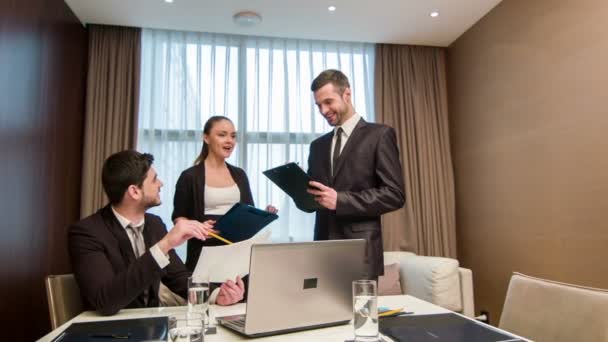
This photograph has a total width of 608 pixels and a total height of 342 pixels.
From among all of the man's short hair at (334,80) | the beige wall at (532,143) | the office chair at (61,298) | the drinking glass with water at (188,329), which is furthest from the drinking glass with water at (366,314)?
the beige wall at (532,143)

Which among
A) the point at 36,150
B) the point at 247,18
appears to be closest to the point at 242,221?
the point at 36,150

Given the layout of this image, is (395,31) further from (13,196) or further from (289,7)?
(13,196)

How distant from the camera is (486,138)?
3480 millimetres

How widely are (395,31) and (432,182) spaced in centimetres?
135

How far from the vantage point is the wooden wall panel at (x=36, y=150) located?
230 centimetres

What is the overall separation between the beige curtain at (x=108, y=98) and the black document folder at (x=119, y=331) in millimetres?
2434

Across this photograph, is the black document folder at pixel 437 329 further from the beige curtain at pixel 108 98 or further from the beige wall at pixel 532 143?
the beige curtain at pixel 108 98

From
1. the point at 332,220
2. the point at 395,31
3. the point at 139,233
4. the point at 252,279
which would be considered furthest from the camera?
the point at 395,31

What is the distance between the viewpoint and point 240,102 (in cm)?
375

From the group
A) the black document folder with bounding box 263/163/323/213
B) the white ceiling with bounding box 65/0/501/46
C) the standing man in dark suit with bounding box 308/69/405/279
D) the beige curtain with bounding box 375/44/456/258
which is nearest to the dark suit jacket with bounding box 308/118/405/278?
the standing man in dark suit with bounding box 308/69/405/279

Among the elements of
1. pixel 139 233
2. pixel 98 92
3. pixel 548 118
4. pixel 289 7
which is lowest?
pixel 139 233

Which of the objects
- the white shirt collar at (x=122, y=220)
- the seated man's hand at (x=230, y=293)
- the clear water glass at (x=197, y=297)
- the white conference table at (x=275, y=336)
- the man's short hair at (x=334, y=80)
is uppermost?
the man's short hair at (x=334, y=80)

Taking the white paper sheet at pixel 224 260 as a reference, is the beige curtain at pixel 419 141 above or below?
above

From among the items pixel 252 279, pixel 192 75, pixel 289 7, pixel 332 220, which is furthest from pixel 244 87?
pixel 252 279
